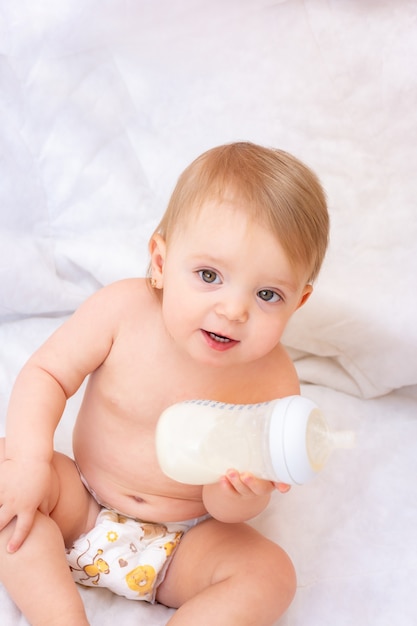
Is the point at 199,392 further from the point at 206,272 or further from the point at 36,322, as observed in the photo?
the point at 36,322

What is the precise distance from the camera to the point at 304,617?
1.22 meters

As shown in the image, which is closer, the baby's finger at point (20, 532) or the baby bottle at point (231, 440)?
the baby bottle at point (231, 440)

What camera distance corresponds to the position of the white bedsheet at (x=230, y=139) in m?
1.55

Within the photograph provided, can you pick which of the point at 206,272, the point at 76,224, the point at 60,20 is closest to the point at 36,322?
the point at 76,224

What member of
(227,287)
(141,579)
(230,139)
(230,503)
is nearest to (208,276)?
(227,287)

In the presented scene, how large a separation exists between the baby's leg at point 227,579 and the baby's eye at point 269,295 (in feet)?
1.13

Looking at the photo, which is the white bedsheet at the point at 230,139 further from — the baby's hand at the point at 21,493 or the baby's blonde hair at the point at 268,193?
the baby's blonde hair at the point at 268,193

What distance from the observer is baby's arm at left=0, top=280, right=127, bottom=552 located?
1112 millimetres

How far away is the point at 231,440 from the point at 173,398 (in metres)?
0.18

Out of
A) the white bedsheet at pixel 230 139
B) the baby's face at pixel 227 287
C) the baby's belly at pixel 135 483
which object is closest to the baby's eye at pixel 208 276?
the baby's face at pixel 227 287

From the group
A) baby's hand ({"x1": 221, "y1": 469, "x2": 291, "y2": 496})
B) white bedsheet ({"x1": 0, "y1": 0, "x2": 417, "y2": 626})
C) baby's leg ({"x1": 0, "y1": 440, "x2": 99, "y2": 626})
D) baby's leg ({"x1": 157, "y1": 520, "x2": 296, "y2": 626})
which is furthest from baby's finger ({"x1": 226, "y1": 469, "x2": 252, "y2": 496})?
white bedsheet ({"x1": 0, "y1": 0, "x2": 417, "y2": 626})

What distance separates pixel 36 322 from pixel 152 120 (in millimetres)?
442

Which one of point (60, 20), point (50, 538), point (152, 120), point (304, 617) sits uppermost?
point (60, 20)

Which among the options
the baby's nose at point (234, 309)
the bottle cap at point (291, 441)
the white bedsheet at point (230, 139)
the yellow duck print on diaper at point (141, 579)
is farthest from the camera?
the white bedsheet at point (230, 139)
